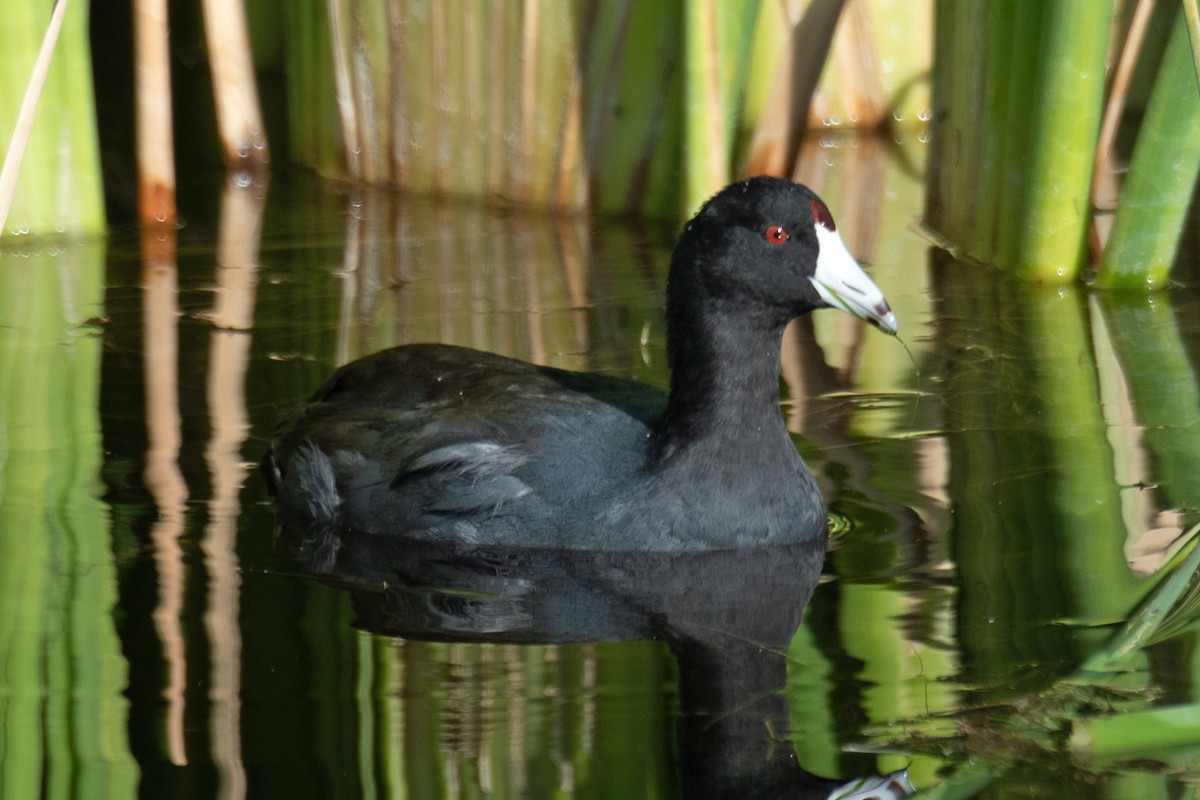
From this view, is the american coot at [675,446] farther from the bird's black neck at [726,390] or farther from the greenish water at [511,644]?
the greenish water at [511,644]

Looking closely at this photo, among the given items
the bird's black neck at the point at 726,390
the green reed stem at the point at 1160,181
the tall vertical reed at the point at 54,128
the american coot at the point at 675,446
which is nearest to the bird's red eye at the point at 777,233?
the american coot at the point at 675,446

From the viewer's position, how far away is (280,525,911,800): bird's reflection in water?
266 centimetres

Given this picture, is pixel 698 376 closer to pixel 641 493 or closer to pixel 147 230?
pixel 641 493

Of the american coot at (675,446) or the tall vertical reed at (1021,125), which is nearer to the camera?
the american coot at (675,446)

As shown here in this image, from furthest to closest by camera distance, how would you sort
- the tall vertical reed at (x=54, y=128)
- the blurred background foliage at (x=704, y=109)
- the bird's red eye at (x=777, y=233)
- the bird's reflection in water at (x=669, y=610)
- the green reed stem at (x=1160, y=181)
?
the tall vertical reed at (x=54, y=128), the blurred background foliage at (x=704, y=109), the green reed stem at (x=1160, y=181), the bird's red eye at (x=777, y=233), the bird's reflection in water at (x=669, y=610)

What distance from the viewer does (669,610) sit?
10.7ft

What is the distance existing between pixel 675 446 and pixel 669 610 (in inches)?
17.3

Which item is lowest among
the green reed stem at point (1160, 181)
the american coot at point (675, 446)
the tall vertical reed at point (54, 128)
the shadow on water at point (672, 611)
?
the shadow on water at point (672, 611)

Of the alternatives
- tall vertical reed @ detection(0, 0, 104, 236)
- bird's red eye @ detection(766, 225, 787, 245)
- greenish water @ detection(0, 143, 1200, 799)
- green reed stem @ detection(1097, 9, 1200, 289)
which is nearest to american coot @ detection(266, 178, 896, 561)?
bird's red eye @ detection(766, 225, 787, 245)

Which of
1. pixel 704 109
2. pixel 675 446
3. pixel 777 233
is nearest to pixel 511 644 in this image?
pixel 675 446

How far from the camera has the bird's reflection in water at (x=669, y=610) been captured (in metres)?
2.66

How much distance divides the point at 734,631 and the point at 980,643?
41cm

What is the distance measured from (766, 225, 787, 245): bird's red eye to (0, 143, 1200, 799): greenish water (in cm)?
59

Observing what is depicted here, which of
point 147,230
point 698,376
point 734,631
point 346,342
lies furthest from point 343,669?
point 147,230
